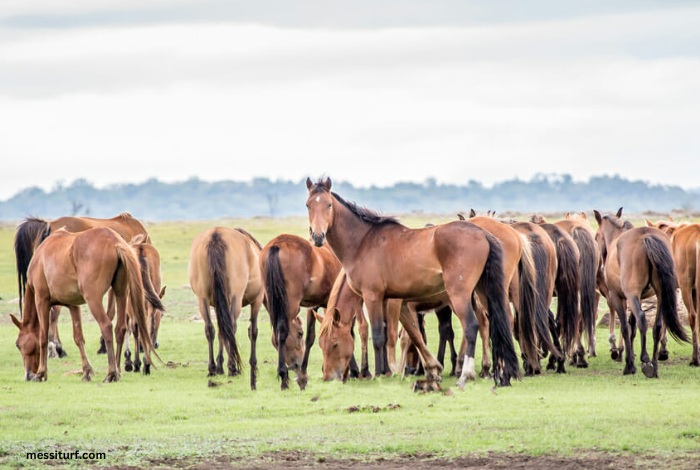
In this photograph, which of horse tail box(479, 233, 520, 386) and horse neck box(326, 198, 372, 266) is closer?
horse tail box(479, 233, 520, 386)

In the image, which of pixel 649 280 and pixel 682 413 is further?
pixel 649 280

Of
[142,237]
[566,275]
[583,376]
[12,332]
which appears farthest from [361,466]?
[12,332]

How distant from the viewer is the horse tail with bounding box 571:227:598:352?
47.3ft

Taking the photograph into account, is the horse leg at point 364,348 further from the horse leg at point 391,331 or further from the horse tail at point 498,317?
the horse tail at point 498,317

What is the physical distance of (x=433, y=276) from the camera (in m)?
11.1

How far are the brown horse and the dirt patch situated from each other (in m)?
4.02

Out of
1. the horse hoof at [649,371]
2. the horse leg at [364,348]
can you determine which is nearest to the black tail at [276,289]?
the horse leg at [364,348]

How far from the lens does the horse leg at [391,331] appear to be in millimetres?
11938

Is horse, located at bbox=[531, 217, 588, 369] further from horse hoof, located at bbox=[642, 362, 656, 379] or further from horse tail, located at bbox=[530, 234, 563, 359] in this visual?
horse hoof, located at bbox=[642, 362, 656, 379]

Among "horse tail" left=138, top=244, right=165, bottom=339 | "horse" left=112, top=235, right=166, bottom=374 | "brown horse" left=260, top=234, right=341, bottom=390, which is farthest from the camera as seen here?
"horse" left=112, top=235, right=166, bottom=374

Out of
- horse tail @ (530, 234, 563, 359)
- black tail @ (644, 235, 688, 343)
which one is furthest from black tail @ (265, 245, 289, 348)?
black tail @ (644, 235, 688, 343)

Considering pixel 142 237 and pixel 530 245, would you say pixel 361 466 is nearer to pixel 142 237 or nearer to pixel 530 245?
pixel 530 245

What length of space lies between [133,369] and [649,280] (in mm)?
9022

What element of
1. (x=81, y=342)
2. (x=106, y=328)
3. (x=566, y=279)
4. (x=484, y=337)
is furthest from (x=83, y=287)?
(x=566, y=279)
